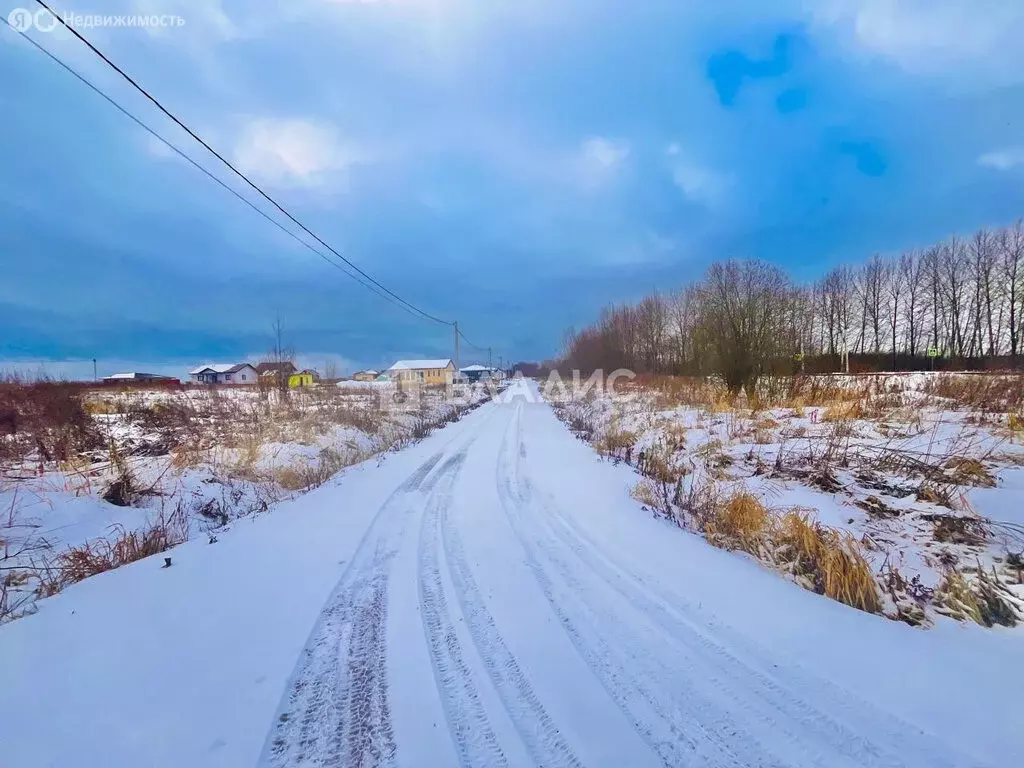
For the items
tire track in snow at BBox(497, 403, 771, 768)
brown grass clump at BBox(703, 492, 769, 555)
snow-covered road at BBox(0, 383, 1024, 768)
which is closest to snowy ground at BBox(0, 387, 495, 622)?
snow-covered road at BBox(0, 383, 1024, 768)

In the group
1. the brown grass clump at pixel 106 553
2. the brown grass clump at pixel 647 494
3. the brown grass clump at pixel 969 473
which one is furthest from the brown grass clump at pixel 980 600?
the brown grass clump at pixel 106 553

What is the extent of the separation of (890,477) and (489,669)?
5.59 meters

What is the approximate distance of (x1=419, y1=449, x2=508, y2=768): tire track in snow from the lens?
6.66 ft

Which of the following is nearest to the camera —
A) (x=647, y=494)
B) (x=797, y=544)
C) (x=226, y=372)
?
(x=797, y=544)

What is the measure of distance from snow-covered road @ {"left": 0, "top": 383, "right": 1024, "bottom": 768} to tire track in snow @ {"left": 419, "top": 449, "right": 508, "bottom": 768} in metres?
0.01

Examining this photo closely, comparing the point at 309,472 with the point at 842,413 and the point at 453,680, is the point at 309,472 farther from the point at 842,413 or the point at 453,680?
the point at 842,413

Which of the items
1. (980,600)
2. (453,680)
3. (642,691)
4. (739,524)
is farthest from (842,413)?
(453,680)

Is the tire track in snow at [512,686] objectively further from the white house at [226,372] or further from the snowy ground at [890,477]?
the white house at [226,372]

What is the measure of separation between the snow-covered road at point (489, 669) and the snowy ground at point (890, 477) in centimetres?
76

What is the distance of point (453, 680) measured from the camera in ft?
8.25

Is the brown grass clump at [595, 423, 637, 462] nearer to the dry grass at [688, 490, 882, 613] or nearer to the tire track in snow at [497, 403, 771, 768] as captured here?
the dry grass at [688, 490, 882, 613]

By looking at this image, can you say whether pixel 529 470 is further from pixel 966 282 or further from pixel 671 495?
pixel 966 282

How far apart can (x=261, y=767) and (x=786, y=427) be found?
10105 millimetres

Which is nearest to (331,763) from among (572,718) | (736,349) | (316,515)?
(572,718)
